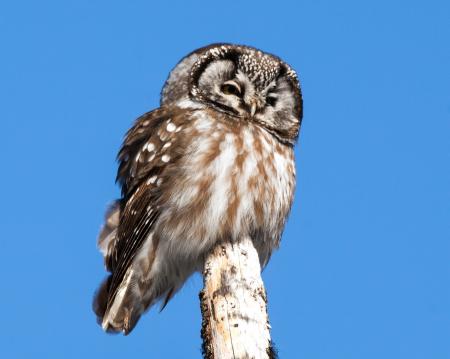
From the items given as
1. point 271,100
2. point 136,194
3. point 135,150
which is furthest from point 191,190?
point 271,100

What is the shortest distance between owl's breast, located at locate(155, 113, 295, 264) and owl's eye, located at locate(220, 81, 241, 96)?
0.40 metres

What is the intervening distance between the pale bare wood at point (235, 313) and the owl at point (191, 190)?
1.54 feet

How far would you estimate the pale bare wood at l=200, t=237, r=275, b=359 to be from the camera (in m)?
3.91

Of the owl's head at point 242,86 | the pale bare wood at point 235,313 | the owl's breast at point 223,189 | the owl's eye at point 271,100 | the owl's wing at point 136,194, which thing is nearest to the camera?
the pale bare wood at point 235,313

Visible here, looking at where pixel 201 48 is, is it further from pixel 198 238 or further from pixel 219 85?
pixel 198 238

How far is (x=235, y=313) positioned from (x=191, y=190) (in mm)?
Result: 1130

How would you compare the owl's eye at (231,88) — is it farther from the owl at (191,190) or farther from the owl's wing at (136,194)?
the owl's wing at (136,194)

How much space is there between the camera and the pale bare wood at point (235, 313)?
391 cm

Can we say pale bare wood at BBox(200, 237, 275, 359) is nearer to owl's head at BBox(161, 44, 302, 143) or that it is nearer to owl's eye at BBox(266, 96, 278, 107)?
owl's head at BBox(161, 44, 302, 143)

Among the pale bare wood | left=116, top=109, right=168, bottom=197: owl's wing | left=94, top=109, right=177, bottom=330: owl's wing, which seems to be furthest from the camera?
left=116, top=109, right=168, bottom=197: owl's wing

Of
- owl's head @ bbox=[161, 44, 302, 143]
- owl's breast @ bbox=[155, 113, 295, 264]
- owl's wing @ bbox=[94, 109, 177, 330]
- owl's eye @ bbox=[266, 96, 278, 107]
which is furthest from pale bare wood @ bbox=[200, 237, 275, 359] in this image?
owl's eye @ bbox=[266, 96, 278, 107]

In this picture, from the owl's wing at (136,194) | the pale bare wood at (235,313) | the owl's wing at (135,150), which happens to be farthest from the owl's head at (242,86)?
the pale bare wood at (235,313)

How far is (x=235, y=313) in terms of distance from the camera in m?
4.06

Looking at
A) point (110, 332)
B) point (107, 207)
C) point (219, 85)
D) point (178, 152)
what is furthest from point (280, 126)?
point (110, 332)
